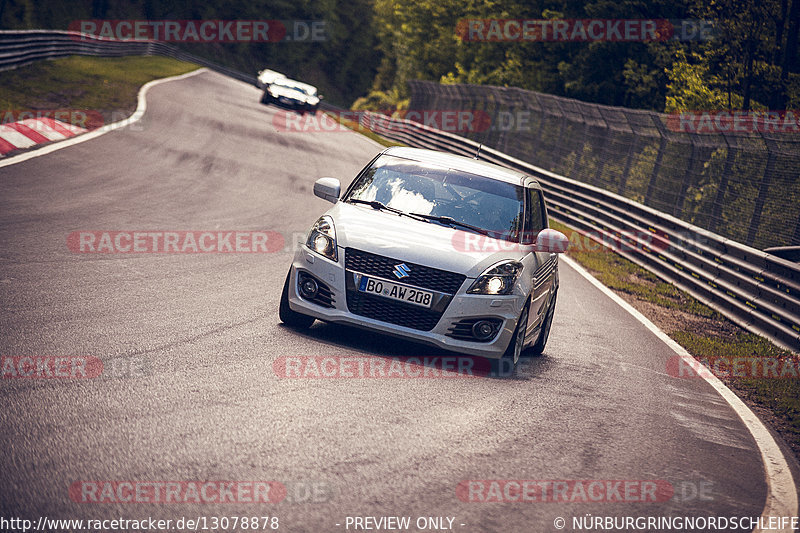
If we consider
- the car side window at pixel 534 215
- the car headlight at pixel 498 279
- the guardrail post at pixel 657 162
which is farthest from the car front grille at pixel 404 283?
the guardrail post at pixel 657 162

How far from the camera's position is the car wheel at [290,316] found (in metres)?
7.70

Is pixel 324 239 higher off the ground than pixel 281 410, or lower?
higher

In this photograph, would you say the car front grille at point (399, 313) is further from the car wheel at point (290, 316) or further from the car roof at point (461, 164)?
the car roof at point (461, 164)

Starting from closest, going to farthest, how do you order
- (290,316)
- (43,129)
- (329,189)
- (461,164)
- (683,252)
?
(290,316) → (329,189) → (461,164) → (683,252) → (43,129)

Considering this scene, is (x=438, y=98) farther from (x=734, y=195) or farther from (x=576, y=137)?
(x=734, y=195)

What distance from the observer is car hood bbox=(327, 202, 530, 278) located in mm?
7242

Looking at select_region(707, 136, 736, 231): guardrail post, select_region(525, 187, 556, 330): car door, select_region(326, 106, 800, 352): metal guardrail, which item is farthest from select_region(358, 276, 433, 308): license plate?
select_region(707, 136, 736, 231): guardrail post

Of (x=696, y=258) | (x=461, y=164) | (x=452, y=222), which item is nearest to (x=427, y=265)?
(x=452, y=222)

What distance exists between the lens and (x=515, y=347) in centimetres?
775

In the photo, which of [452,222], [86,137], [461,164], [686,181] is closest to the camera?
[452,222]

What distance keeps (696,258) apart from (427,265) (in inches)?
348

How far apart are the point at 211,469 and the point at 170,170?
12.9 m

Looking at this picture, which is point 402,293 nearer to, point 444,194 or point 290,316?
point 290,316

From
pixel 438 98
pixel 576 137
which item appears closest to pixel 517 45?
pixel 438 98
